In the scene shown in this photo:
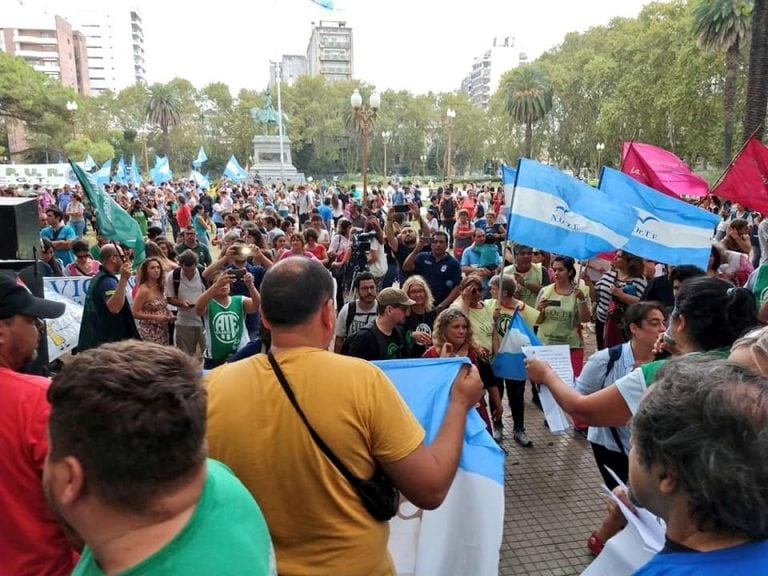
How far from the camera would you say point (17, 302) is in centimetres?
201

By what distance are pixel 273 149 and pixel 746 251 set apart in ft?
153

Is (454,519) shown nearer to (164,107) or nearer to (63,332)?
(63,332)

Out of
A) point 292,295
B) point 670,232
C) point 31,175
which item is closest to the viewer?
point 292,295

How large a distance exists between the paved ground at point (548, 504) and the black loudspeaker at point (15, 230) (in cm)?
397

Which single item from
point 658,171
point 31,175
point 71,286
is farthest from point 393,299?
point 31,175

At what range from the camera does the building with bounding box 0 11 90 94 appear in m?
98.2

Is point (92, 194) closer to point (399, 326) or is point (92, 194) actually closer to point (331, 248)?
point (331, 248)

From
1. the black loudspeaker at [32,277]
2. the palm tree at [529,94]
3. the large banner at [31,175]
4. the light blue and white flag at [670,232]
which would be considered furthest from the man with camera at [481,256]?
the palm tree at [529,94]

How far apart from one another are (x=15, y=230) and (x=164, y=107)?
73.0 metres

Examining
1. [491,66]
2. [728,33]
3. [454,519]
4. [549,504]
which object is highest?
[491,66]

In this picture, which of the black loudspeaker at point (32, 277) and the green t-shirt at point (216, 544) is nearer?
the green t-shirt at point (216, 544)

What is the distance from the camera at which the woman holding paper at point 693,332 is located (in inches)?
99.3

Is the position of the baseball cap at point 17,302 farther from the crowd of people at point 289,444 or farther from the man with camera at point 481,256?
the man with camera at point 481,256

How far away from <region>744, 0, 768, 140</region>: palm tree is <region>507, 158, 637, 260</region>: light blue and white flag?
16363 millimetres
